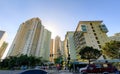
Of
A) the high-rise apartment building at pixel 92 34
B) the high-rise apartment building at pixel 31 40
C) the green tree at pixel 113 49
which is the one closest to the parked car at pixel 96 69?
the green tree at pixel 113 49

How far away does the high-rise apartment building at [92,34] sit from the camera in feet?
274

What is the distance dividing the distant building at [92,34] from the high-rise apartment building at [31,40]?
3579 centimetres

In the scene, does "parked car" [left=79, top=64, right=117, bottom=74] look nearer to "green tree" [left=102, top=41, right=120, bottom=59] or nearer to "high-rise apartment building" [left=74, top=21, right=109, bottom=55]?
"green tree" [left=102, top=41, right=120, bottom=59]

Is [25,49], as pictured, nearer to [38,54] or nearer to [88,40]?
[38,54]

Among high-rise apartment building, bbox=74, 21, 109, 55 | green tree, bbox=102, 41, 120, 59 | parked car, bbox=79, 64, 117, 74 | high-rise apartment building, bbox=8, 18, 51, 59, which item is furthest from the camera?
high-rise apartment building, bbox=8, 18, 51, 59

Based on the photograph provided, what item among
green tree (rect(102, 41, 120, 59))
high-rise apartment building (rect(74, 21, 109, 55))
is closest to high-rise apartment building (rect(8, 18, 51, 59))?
high-rise apartment building (rect(74, 21, 109, 55))

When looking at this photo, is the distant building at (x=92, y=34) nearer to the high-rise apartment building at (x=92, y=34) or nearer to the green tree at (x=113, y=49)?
the high-rise apartment building at (x=92, y=34)

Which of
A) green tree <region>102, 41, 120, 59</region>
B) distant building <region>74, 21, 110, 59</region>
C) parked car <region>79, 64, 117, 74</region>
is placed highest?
distant building <region>74, 21, 110, 59</region>

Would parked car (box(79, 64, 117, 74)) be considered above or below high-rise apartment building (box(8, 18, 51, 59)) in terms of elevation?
below

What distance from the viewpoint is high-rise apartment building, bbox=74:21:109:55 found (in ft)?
274

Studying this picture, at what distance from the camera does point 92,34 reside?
87.1 m

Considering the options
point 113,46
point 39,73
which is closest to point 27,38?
point 113,46

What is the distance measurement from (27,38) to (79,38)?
4271cm

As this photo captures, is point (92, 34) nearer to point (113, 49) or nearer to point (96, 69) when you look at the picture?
point (113, 49)
